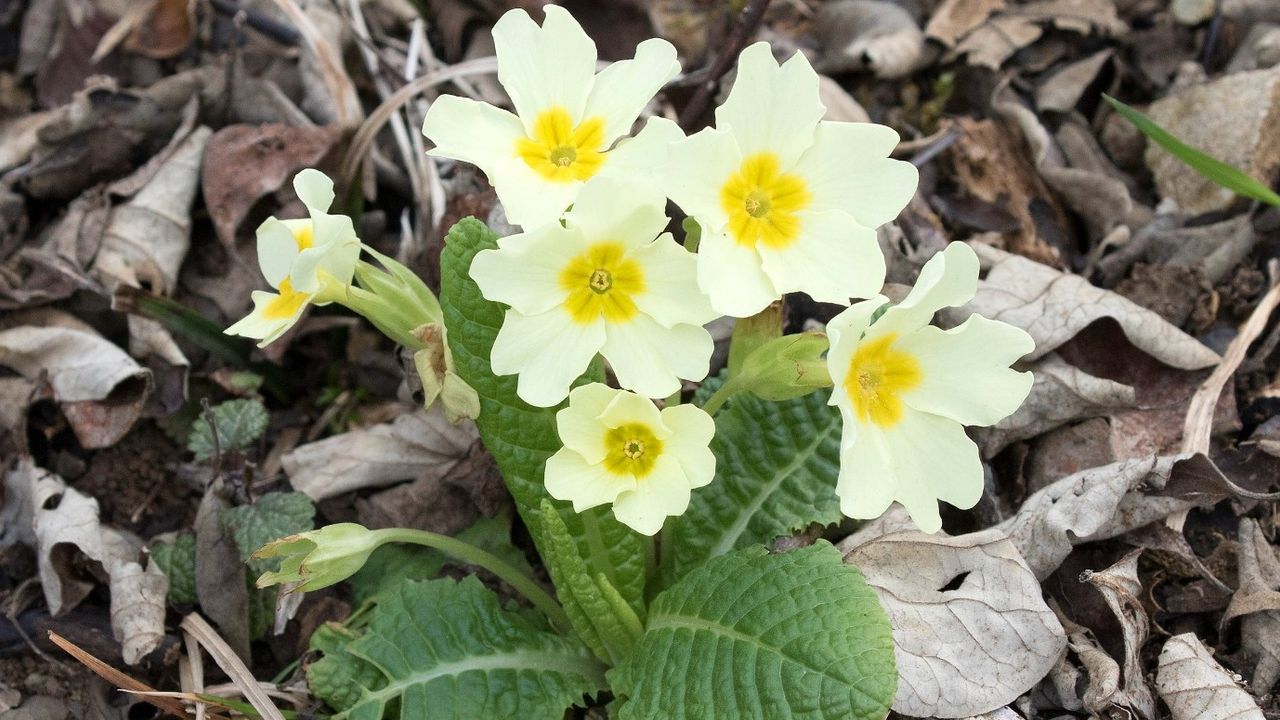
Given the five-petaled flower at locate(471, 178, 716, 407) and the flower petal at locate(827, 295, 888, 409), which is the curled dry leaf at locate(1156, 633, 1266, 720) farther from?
the five-petaled flower at locate(471, 178, 716, 407)

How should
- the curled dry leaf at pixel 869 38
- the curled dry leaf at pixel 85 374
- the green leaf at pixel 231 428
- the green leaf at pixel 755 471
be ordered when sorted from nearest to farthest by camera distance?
the green leaf at pixel 755 471
the green leaf at pixel 231 428
the curled dry leaf at pixel 85 374
the curled dry leaf at pixel 869 38

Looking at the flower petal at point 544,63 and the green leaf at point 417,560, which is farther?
the green leaf at point 417,560

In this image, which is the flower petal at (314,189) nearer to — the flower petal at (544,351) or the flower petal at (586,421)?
the flower petal at (544,351)

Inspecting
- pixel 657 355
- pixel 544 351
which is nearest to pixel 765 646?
pixel 657 355

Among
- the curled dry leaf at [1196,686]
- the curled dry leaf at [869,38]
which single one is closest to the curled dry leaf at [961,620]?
the curled dry leaf at [1196,686]

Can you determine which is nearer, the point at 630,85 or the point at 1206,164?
the point at 630,85

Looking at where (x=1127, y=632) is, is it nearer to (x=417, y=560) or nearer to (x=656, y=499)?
(x=656, y=499)
